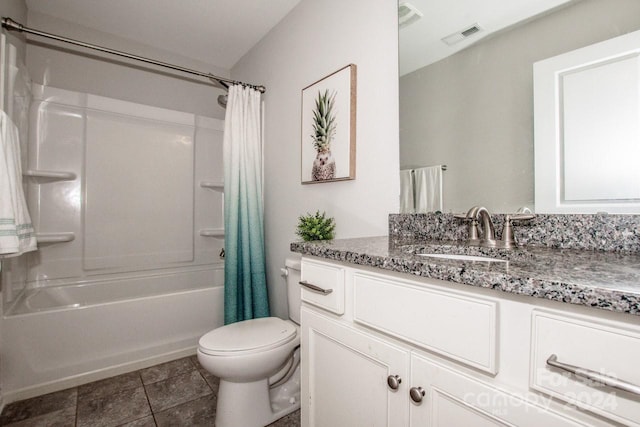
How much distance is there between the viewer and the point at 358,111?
155 centimetres

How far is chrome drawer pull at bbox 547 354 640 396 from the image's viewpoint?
40 centimetres

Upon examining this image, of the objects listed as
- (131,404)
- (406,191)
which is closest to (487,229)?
(406,191)

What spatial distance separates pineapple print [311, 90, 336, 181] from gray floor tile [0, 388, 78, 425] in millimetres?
1802

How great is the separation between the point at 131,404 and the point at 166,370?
34 cm

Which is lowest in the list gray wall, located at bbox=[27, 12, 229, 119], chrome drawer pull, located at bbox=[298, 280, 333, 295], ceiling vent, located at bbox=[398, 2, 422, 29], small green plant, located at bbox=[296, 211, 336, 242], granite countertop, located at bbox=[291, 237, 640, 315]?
chrome drawer pull, located at bbox=[298, 280, 333, 295]

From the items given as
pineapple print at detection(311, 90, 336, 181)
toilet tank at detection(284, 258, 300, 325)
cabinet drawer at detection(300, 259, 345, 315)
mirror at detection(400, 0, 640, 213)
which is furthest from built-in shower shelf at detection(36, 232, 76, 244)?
mirror at detection(400, 0, 640, 213)

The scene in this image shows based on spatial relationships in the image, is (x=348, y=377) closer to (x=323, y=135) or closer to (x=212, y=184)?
(x=323, y=135)

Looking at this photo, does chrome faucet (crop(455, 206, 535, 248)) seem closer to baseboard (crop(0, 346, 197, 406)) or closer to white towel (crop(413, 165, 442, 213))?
white towel (crop(413, 165, 442, 213))

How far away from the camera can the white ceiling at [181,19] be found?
2.04m

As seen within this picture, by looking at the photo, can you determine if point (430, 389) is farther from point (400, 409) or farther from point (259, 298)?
point (259, 298)

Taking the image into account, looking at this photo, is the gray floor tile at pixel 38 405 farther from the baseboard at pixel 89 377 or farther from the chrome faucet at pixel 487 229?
the chrome faucet at pixel 487 229

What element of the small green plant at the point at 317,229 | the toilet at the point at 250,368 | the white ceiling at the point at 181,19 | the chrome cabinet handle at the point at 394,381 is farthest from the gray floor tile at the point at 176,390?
the white ceiling at the point at 181,19

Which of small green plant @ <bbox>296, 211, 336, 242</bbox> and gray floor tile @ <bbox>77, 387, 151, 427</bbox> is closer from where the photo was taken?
gray floor tile @ <bbox>77, 387, 151, 427</bbox>

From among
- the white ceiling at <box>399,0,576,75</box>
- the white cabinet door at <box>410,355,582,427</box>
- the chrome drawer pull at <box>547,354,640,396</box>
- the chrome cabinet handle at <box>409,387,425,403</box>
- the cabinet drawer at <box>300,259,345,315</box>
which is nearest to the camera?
the chrome drawer pull at <box>547,354,640,396</box>
